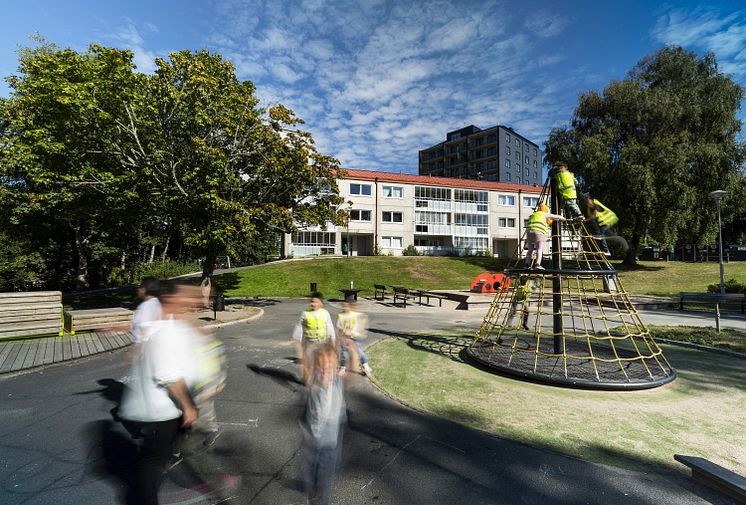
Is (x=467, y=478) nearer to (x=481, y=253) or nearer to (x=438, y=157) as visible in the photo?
(x=481, y=253)

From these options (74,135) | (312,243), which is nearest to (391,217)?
(312,243)

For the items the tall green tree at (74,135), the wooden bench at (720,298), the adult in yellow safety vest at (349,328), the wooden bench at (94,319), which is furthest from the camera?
the wooden bench at (720,298)

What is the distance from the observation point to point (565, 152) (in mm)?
36156

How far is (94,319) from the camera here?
12508mm

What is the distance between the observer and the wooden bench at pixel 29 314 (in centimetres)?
1094

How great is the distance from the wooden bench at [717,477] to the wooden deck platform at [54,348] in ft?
40.9

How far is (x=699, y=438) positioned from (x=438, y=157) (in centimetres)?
9196

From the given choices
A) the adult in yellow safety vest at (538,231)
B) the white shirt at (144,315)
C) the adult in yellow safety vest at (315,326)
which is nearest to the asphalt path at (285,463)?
the adult in yellow safety vest at (315,326)

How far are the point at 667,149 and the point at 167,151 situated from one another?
37.7 m

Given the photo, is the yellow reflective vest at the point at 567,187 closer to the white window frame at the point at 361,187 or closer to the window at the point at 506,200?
the white window frame at the point at 361,187

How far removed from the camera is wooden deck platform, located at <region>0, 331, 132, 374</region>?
29.3ft

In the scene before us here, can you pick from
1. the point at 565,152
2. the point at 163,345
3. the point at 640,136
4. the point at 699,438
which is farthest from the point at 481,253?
the point at 163,345

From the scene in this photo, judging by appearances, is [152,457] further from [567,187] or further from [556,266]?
[567,187]

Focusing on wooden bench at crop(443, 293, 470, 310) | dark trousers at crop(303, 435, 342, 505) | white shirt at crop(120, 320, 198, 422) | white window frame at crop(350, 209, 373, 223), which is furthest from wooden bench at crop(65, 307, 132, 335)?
white window frame at crop(350, 209, 373, 223)
